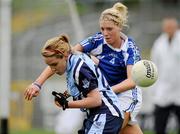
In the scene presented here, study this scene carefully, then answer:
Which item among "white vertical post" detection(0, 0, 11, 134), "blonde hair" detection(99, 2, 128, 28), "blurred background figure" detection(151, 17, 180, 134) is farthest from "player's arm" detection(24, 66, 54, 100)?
"white vertical post" detection(0, 0, 11, 134)

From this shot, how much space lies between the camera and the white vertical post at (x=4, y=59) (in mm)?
14289

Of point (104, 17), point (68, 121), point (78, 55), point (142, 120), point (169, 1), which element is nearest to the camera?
point (78, 55)

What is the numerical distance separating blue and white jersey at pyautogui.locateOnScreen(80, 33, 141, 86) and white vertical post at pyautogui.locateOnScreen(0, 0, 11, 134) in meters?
6.13

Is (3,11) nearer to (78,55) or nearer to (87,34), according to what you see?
(87,34)

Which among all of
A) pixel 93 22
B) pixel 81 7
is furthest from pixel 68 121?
pixel 81 7

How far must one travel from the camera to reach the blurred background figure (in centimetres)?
1312

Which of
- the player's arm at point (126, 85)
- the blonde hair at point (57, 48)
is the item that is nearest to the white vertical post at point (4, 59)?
the player's arm at point (126, 85)

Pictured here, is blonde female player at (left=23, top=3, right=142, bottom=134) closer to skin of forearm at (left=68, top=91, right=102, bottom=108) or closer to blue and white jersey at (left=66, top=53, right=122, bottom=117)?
Result: blue and white jersey at (left=66, top=53, right=122, bottom=117)

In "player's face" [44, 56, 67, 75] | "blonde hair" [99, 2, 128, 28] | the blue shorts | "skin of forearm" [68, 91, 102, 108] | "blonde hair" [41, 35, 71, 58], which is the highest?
"blonde hair" [99, 2, 128, 28]

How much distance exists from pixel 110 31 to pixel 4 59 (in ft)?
22.1

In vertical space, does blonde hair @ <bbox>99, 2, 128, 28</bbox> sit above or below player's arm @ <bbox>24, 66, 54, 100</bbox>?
above

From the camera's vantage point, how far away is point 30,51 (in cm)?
1861

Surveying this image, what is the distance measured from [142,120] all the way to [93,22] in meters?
2.96

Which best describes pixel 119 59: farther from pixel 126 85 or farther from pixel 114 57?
pixel 126 85
